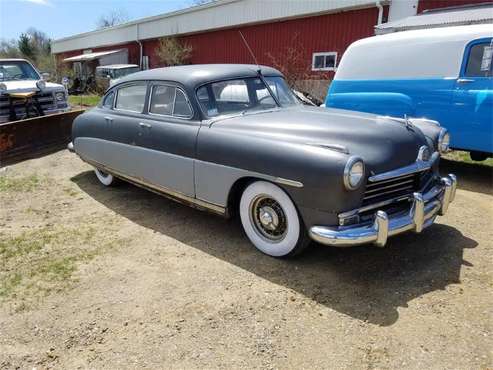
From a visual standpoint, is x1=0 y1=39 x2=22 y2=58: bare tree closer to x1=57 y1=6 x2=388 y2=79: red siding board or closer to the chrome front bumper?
x1=57 y1=6 x2=388 y2=79: red siding board

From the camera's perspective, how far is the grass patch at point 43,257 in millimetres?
3125

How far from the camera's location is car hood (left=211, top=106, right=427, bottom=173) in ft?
10.1

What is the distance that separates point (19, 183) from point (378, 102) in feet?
18.5

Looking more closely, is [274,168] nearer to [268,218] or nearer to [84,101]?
[268,218]

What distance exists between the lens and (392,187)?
10.6ft

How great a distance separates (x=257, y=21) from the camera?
1591cm

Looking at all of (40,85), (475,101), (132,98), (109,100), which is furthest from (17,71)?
(475,101)

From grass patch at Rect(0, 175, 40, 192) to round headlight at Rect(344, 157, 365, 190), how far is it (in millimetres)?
4729

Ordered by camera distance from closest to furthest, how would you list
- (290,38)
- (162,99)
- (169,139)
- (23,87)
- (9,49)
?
(169,139) → (162,99) → (23,87) → (290,38) → (9,49)

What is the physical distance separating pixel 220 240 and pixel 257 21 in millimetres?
13979

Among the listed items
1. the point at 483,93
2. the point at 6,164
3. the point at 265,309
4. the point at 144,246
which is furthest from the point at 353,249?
the point at 6,164

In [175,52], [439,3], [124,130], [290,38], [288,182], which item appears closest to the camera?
[288,182]

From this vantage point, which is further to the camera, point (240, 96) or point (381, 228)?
point (240, 96)

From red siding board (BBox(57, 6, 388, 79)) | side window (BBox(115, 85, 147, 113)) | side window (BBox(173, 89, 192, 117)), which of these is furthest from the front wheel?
red siding board (BBox(57, 6, 388, 79))
